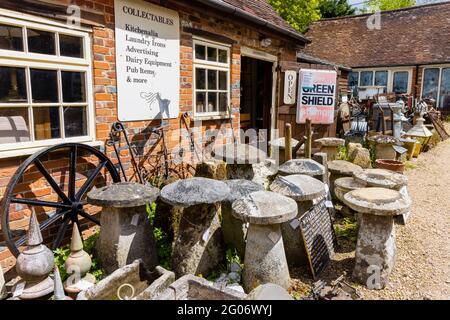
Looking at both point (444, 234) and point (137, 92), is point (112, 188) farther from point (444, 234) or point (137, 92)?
point (444, 234)

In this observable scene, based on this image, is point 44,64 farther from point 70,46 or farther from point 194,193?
point 194,193

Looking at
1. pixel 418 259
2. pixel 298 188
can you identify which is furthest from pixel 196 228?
pixel 418 259

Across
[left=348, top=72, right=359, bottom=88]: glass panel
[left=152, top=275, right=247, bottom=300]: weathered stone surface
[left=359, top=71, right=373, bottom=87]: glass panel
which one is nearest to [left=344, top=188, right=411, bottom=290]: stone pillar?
[left=152, top=275, right=247, bottom=300]: weathered stone surface

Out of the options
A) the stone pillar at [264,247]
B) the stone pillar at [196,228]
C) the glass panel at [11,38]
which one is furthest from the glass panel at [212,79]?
the stone pillar at [264,247]

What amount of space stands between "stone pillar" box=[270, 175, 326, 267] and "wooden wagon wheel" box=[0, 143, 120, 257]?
2.04 meters

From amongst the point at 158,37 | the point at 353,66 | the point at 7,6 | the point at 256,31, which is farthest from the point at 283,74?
the point at 353,66

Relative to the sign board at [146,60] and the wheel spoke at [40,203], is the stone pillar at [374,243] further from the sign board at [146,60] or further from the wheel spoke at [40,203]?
the wheel spoke at [40,203]

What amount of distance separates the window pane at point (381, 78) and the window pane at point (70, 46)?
58.3 ft

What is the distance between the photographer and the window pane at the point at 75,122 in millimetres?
3646

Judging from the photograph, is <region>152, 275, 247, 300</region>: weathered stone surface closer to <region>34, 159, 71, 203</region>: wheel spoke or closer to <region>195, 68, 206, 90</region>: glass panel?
<region>34, 159, 71, 203</region>: wheel spoke

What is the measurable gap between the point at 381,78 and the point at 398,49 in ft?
5.51

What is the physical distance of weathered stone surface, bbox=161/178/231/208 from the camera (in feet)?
10.1

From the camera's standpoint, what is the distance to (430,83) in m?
16.8

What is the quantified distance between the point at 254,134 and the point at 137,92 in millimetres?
4300
